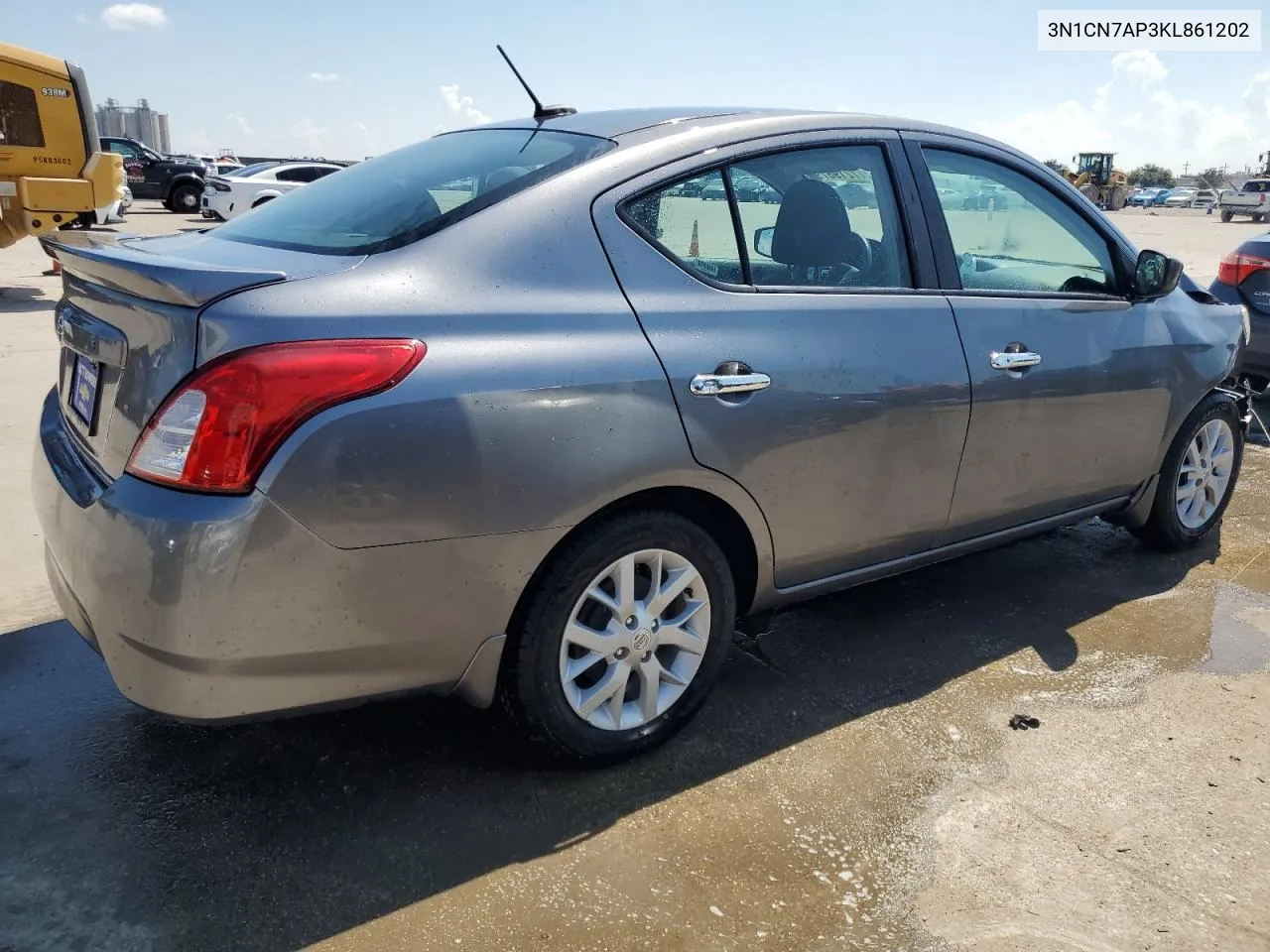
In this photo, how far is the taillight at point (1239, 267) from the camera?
6.86 meters

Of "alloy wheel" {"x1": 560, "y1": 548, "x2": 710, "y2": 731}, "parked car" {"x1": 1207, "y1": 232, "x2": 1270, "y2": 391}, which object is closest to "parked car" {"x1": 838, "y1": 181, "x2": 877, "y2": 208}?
"alloy wheel" {"x1": 560, "y1": 548, "x2": 710, "y2": 731}

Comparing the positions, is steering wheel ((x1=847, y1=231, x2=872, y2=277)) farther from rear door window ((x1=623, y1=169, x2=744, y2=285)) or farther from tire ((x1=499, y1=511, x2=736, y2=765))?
tire ((x1=499, y1=511, x2=736, y2=765))

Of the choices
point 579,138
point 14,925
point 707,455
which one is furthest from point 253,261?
point 14,925

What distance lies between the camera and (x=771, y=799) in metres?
2.59

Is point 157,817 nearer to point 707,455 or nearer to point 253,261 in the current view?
point 253,261

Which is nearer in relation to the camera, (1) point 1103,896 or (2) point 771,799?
(1) point 1103,896

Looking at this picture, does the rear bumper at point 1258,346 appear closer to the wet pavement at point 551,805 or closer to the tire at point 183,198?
the wet pavement at point 551,805

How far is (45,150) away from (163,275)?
11.0 meters

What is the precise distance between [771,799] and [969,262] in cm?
186

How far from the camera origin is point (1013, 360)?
327 cm

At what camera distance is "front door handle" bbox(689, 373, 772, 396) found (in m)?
2.51

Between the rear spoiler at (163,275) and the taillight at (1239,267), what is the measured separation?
22.9 ft

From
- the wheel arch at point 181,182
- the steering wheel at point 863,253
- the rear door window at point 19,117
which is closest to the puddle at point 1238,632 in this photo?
the steering wheel at point 863,253

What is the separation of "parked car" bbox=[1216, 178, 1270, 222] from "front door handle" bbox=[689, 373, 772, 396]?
52.2m
